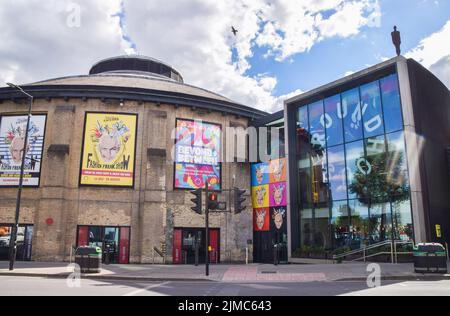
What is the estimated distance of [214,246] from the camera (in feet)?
93.6

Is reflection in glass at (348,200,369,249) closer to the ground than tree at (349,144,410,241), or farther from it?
closer to the ground

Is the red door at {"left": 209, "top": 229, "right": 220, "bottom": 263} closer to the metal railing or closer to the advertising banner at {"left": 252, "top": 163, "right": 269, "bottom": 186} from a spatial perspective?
the advertising banner at {"left": 252, "top": 163, "right": 269, "bottom": 186}

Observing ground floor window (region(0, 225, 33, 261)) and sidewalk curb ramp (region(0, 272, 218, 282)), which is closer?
sidewalk curb ramp (region(0, 272, 218, 282))

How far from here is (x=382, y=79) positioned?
74.3 ft

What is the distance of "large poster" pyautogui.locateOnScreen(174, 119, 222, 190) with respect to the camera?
28562 millimetres

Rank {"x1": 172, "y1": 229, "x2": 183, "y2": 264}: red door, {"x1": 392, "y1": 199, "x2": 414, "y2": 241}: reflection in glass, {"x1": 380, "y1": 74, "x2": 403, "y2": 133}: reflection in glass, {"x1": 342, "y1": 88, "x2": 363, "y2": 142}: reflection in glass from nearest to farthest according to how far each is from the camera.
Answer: {"x1": 392, "y1": 199, "x2": 414, "y2": 241}: reflection in glass → {"x1": 380, "y1": 74, "x2": 403, "y2": 133}: reflection in glass → {"x1": 342, "y1": 88, "x2": 363, "y2": 142}: reflection in glass → {"x1": 172, "y1": 229, "x2": 183, "y2": 264}: red door

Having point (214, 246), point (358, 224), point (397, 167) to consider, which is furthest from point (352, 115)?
point (214, 246)

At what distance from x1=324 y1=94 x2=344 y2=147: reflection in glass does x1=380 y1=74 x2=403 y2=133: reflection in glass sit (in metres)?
3.10

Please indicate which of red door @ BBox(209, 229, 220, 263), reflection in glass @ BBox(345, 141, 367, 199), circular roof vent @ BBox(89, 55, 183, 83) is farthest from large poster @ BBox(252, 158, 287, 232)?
circular roof vent @ BBox(89, 55, 183, 83)

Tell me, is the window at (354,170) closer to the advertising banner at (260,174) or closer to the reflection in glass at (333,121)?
the reflection in glass at (333,121)

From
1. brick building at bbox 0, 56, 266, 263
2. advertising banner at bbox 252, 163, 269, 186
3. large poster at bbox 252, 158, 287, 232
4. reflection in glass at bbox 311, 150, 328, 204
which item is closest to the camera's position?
reflection in glass at bbox 311, 150, 328, 204

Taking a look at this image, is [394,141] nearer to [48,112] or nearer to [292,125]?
[292,125]

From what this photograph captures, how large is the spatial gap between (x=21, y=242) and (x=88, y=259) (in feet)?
35.6
